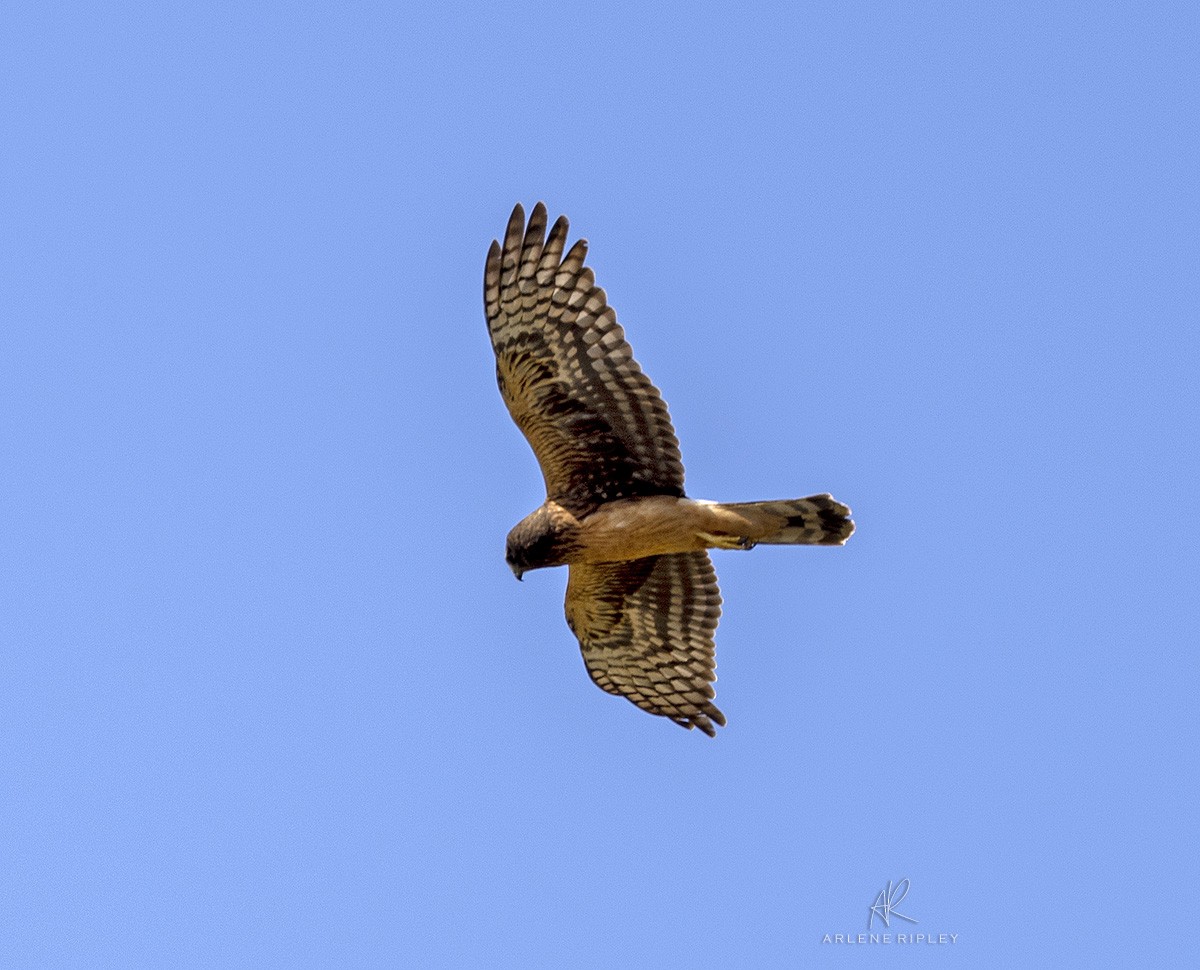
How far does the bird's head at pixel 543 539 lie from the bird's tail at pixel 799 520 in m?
1.02

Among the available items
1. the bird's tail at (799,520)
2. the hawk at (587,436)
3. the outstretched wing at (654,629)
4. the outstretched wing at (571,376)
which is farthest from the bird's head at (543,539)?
the bird's tail at (799,520)

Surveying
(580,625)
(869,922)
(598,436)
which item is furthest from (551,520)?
(869,922)

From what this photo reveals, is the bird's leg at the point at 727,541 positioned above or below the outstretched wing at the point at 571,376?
below

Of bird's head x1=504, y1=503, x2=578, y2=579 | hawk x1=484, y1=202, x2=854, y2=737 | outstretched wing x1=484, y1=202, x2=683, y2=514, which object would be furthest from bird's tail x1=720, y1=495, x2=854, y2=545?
bird's head x1=504, y1=503, x2=578, y2=579

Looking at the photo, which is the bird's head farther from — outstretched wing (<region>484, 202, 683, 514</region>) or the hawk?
outstretched wing (<region>484, 202, 683, 514</region>)

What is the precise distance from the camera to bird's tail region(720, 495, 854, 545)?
12281 mm

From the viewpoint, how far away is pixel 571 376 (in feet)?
40.3

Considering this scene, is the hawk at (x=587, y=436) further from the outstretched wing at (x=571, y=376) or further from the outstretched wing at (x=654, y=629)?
the outstretched wing at (x=654, y=629)

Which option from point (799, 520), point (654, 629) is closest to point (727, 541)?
point (799, 520)

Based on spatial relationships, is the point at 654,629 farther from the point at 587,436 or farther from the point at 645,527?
the point at 587,436

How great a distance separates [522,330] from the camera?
40.2ft

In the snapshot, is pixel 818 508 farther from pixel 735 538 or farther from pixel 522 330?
pixel 522 330

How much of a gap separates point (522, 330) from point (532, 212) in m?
0.74

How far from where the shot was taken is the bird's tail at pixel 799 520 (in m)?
Answer: 12.3
